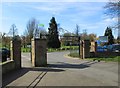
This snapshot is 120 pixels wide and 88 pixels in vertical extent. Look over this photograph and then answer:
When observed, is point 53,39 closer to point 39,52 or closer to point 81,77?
point 39,52

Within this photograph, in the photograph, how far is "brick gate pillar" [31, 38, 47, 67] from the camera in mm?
21688

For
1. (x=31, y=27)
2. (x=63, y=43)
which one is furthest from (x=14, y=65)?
(x=63, y=43)

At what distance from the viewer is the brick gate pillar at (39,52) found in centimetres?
2169

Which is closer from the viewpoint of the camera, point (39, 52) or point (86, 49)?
point (39, 52)

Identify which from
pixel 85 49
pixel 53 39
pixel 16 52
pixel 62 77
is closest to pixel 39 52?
pixel 16 52

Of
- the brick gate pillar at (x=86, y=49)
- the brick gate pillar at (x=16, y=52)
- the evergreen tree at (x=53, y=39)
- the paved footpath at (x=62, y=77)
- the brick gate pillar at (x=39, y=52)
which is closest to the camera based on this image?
the paved footpath at (x=62, y=77)

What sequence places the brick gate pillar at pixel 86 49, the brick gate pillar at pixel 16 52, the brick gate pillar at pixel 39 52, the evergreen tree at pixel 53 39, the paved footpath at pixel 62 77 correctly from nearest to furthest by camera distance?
the paved footpath at pixel 62 77 → the brick gate pillar at pixel 16 52 → the brick gate pillar at pixel 39 52 → the brick gate pillar at pixel 86 49 → the evergreen tree at pixel 53 39

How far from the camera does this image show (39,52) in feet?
71.7

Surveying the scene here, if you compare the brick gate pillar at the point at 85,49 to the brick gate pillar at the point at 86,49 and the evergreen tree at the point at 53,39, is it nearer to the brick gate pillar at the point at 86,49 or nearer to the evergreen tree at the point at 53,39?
the brick gate pillar at the point at 86,49

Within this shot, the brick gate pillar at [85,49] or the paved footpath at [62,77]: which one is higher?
the brick gate pillar at [85,49]

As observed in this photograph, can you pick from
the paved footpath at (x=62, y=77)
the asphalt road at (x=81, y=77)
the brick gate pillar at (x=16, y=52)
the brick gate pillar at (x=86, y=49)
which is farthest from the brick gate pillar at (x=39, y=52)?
the brick gate pillar at (x=86, y=49)

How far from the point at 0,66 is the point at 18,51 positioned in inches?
218

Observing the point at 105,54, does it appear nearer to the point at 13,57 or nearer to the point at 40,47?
the point at 40,47

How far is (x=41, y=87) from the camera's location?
1087 cm
